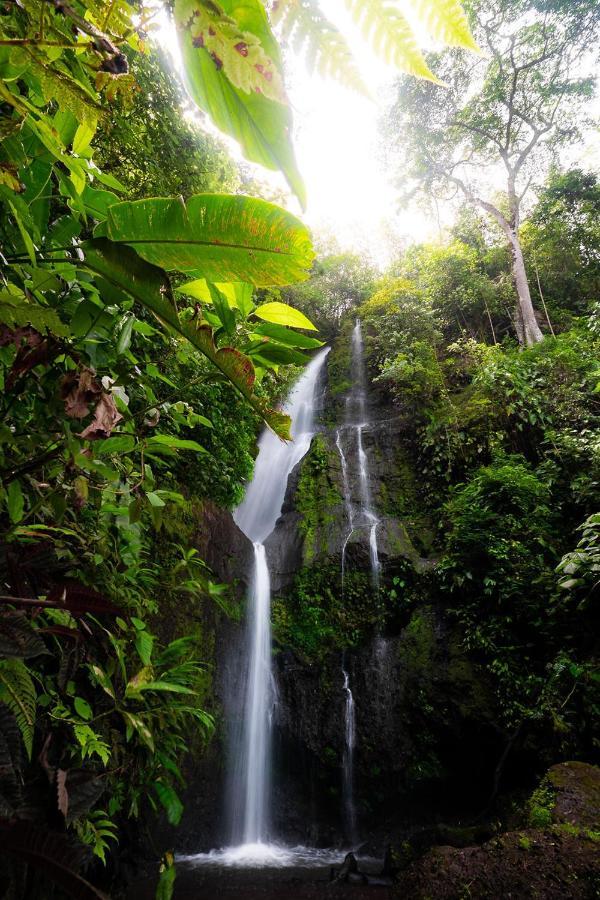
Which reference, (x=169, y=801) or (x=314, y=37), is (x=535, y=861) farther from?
(x=314, y=37)

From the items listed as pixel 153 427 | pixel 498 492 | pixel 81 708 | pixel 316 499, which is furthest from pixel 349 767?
pixel 153 427

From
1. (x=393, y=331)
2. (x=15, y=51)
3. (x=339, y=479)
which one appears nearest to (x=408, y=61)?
(x=15, y=51)

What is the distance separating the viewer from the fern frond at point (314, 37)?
1.46 ft

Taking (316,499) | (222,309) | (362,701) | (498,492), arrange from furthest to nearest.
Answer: (316,499) → (498,492) → (362,701) → (222,309)

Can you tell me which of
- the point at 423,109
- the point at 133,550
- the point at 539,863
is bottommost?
the point at 539,863

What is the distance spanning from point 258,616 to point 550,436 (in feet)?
16.7

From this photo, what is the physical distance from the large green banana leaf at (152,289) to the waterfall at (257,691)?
2.85 meters

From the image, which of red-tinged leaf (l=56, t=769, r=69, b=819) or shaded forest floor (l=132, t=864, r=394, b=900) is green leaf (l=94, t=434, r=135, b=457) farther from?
shaded forest floor (l=132, t=864, r=394, b=900)

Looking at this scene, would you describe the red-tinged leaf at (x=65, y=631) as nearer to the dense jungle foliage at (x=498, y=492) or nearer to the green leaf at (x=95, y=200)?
the green leaf at (x=95, y=200)

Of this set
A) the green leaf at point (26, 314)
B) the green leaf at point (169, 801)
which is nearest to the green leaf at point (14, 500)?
the green leaf at point (26, 314)

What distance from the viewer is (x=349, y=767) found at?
5125 millimetres

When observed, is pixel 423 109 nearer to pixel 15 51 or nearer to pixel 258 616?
pixel 258 616

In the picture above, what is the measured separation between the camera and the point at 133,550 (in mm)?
1850

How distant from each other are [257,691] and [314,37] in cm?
623
